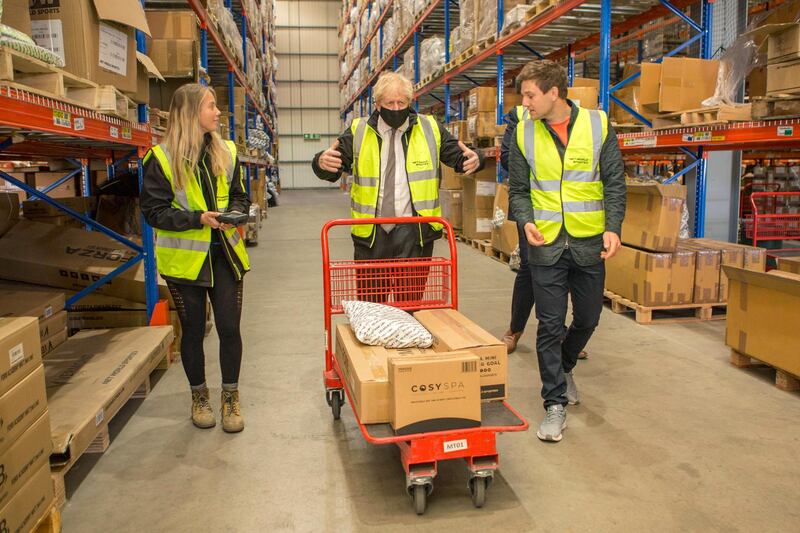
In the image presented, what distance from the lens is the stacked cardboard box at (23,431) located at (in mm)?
2055

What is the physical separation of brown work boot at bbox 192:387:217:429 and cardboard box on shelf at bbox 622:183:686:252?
384 centimetres

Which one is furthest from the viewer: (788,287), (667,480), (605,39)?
(605,39)

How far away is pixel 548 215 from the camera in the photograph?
325 cm

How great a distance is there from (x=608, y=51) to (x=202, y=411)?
4870mm

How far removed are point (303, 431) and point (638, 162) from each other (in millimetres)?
10277

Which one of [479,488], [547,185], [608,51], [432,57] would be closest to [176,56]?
[608,51]

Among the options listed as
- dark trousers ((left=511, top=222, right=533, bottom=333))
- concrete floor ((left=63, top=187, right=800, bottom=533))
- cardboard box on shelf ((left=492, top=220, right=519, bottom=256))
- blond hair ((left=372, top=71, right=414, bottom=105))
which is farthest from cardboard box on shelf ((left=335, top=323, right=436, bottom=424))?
cardboard box on shelf ((left=492, top=220, right=519, bottom=256))

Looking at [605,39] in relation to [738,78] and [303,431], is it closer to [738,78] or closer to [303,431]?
[738,78]

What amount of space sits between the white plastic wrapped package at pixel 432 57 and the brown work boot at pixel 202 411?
364 inches

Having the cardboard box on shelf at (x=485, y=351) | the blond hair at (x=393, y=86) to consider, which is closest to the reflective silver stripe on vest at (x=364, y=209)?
the blond hair at (x=393, y=86)

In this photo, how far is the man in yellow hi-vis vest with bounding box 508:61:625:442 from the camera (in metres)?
3.21

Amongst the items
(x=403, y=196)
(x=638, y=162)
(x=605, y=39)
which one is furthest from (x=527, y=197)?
(x=638, y=162)

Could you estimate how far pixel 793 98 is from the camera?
14.3 ft

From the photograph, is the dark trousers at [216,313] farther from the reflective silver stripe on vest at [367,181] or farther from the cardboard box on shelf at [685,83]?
the cardboard box on shelf at [685,83]
